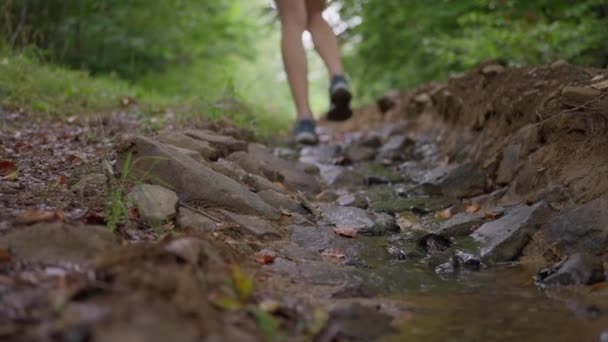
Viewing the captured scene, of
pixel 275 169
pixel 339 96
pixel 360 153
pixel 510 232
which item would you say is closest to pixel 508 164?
pixel 510 232

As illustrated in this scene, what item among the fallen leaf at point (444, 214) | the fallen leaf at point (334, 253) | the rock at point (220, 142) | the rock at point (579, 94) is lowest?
the fallen leaf at point (334, 253)

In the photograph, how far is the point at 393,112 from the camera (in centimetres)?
678

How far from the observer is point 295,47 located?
406cm

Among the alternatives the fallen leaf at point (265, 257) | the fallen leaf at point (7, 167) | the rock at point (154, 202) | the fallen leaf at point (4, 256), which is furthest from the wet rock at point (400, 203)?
the fallen leaf at point (4, 256)

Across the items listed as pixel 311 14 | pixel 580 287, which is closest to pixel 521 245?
pixel 580 287

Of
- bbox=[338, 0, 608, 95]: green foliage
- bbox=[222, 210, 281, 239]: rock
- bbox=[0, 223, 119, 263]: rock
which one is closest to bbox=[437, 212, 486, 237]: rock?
bbox=[222, 210, 281, 239]: rock

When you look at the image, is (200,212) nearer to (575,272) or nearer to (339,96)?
(575,272)

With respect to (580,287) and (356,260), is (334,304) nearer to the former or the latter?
(356,260)

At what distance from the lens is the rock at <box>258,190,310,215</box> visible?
2867mm

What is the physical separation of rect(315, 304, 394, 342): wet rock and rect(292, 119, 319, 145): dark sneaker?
2.62 m

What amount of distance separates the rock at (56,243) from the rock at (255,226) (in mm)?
670

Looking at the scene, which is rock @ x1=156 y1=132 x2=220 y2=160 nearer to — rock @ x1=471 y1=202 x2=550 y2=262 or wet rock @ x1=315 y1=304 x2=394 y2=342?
rock @ x1=471 y1=202 x2=550 y2=262

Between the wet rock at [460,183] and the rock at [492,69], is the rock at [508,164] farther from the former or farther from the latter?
the rock at [492,69]

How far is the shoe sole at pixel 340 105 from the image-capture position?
424cm
